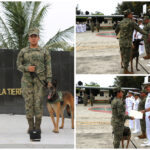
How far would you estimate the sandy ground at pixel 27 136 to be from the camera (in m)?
6.33

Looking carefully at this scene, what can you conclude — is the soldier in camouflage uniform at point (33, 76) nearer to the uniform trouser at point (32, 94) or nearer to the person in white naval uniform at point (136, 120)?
the uniform trouser at point (32, 94)

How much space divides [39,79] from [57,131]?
173cm

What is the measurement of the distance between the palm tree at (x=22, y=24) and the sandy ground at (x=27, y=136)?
6457 millimetres

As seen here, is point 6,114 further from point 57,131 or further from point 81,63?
point 57,131

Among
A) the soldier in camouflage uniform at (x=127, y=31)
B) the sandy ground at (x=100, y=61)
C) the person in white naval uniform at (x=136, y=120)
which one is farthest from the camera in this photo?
the person in white naval uniform at (x=136, y=120)

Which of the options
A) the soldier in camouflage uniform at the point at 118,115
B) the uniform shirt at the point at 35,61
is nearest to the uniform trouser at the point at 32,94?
the uniform shirt at the point at 35,61

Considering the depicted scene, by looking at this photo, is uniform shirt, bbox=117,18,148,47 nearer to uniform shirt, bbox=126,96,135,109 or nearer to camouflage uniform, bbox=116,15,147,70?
camouflage uniform, bbox=116,15,147,70

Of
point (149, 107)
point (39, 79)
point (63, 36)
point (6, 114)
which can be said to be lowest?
point (6, 114)

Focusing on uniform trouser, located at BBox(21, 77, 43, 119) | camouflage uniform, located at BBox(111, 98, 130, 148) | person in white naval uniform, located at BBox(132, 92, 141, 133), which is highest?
uniform trouser, located at BBox(21, 77, 43, 119)

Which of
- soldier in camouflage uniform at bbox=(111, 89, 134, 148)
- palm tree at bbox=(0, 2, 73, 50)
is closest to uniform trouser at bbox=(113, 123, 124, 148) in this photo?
soldier in camouflage uniform at bbox=(111, 89, 134, 148)

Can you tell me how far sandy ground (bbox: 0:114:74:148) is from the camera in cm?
633

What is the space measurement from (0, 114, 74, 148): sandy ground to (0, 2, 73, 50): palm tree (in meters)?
6.46

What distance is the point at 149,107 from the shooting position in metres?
7.19

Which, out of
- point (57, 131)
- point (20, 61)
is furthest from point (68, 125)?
point (20, 61)
